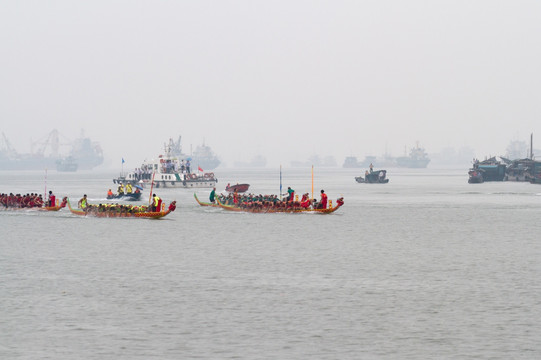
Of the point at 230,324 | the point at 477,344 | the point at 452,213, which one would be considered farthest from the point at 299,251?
the point at 452,213

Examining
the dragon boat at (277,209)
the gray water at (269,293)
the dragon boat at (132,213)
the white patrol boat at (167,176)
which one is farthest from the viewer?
the white patrol boat at (167,176)

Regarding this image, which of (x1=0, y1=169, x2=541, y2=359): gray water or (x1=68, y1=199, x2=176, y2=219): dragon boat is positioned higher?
(x1=68, y1=199, x2=176, y2=219): dragon boat

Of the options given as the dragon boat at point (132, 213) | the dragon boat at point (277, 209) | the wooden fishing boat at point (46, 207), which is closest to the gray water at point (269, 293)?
the dragon boat at point (132, 213)

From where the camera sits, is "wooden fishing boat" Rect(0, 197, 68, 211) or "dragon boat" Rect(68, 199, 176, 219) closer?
"dragon boat" Rect(68, 199, 176, 219)

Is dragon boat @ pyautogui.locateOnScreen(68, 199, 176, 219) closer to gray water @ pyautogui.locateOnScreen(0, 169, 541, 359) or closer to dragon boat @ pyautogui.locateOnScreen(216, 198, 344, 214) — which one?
gray water @ pyautogui.locateOnScreen(0, 169, 541, 359)

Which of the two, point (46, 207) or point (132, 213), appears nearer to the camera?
point (132, 213)

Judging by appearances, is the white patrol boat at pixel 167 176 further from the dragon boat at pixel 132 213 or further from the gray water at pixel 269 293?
the gray water at pixel 269 293

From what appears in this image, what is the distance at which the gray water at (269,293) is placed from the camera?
2828 centimetres

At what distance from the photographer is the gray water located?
28.3 metres

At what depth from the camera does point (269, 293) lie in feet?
126

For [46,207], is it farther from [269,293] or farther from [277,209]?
[269,293]

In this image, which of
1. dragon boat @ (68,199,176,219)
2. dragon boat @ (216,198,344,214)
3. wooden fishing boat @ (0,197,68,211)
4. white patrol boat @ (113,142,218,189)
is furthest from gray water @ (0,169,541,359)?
white patrol boat @ (113,142,218,189)

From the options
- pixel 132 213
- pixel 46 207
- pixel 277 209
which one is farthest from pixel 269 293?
pixel 46 207

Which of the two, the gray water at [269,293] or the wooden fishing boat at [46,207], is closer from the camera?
the gray water at [269,293]
